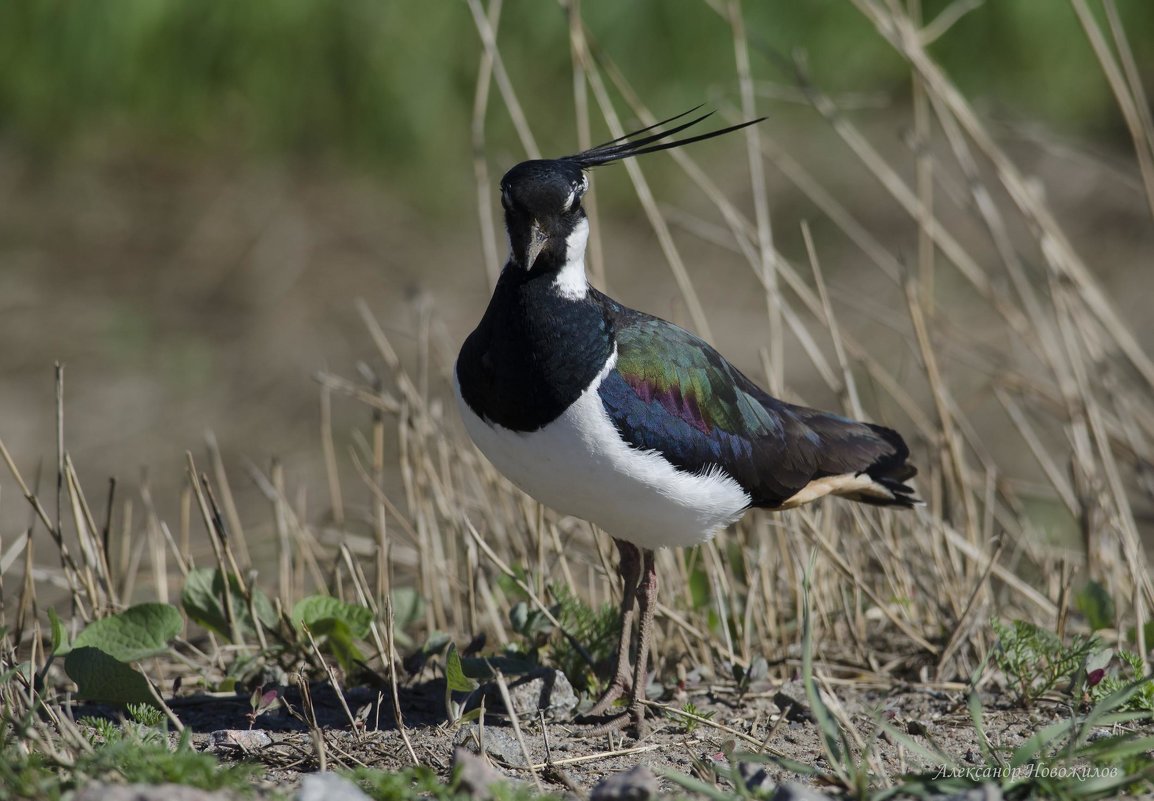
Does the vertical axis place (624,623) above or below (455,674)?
above

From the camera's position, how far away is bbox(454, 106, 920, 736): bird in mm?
3217

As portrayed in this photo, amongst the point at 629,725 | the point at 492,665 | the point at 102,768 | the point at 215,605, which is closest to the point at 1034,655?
the point at 629,725

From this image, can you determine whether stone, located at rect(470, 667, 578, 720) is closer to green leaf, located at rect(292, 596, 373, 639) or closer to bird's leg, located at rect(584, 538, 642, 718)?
bird's leg, located at rect(584, 538, 642, 718)

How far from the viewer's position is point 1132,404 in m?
4.76

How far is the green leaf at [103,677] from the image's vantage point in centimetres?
332

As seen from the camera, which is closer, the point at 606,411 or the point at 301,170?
the point at 606,411

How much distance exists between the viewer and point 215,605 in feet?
12.6

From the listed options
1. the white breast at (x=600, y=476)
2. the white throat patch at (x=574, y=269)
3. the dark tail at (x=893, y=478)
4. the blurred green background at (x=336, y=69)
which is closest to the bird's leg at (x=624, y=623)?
the white breast at (x=600, y=476)

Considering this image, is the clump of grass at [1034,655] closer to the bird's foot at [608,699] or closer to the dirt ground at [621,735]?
the dirt ground at [621,735]

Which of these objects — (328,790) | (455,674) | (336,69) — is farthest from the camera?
(336,69)

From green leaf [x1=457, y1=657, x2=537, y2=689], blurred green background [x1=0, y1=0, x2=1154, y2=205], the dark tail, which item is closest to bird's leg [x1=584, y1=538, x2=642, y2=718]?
green leaf [x1=457, y1=657, x2=537, y2=689]

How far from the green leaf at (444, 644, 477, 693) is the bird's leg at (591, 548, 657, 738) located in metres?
0.35

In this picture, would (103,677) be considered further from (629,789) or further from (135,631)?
(629,789)

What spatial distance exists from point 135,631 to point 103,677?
203 mm
